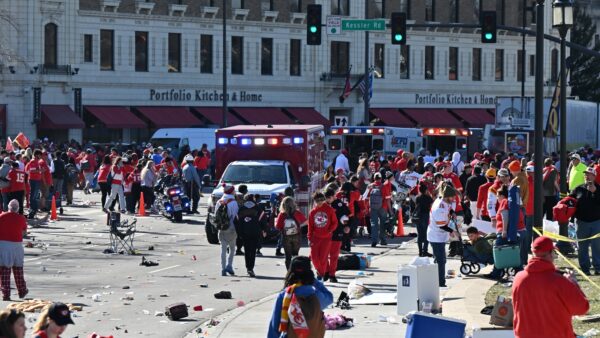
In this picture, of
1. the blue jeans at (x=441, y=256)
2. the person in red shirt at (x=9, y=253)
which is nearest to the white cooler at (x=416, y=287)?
the blue jeans at (x=441, y=256)

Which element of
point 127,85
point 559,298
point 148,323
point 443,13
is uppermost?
point 443,13

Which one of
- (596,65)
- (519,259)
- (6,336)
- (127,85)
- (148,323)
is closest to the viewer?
(6,336)

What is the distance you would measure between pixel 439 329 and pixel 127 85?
52007 millimetres

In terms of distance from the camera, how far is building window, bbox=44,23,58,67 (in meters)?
59.5

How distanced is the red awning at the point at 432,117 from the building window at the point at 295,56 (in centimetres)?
806

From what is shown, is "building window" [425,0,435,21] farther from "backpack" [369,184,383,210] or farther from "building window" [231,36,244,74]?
"backpack" [369,184,383,210]

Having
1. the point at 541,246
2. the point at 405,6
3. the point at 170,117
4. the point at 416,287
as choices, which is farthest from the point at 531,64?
the point at 541,246

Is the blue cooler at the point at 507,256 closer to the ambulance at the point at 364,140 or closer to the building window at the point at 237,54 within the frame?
the ambulance at the point at 364,140

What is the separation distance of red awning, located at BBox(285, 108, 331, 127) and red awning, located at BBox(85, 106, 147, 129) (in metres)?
10.1

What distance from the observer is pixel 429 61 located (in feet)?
255

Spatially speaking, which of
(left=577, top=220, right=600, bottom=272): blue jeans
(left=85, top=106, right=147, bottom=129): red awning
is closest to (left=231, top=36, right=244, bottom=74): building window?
(left=85, top=106, right=147, bottom=129): red awning

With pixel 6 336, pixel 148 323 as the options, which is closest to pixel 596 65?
pixel 148 323

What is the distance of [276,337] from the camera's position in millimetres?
11422

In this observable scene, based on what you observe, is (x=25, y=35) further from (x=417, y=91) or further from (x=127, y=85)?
(x=417, y=91)
